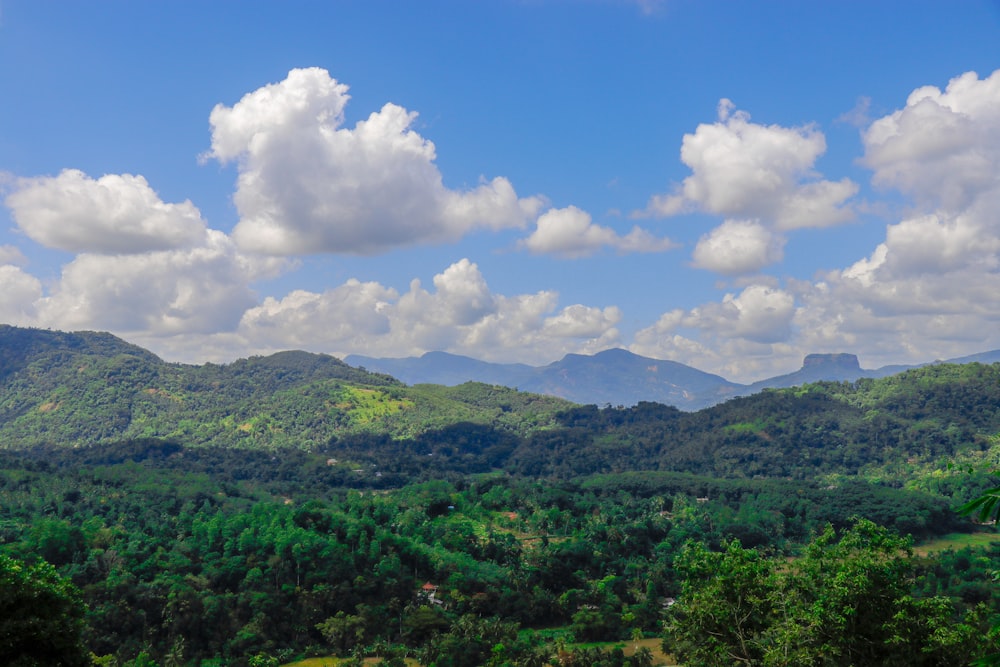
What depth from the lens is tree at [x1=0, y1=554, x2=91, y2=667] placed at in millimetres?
21953

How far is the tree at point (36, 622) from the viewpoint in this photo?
2195 cm

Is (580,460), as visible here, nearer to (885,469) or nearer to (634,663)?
(885,469)

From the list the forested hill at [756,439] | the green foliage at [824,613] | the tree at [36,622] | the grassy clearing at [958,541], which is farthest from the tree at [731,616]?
the forested hill at [756,439]

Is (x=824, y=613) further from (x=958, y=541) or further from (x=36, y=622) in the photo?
(x=958, y=541)

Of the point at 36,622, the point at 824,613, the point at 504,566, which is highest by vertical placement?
the point at 824,613

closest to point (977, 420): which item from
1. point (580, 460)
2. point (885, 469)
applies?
point (885, 469)

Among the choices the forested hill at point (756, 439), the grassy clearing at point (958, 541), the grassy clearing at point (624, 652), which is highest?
the forested hill at point (756, 439)

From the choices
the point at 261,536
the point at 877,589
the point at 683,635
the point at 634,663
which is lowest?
the point at 634,663

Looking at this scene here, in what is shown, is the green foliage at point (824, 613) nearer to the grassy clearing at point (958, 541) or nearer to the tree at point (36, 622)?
the tree at point (36, 622)

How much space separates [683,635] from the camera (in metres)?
24.9

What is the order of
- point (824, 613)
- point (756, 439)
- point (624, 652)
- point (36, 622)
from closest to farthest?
point (824, 613) → point (36, 622) → point (624, 652) → point (756, 439)

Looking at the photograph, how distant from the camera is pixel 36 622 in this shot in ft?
72.7

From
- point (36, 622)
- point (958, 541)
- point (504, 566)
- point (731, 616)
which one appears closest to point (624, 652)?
point (504, 566)

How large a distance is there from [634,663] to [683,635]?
23.8 m
